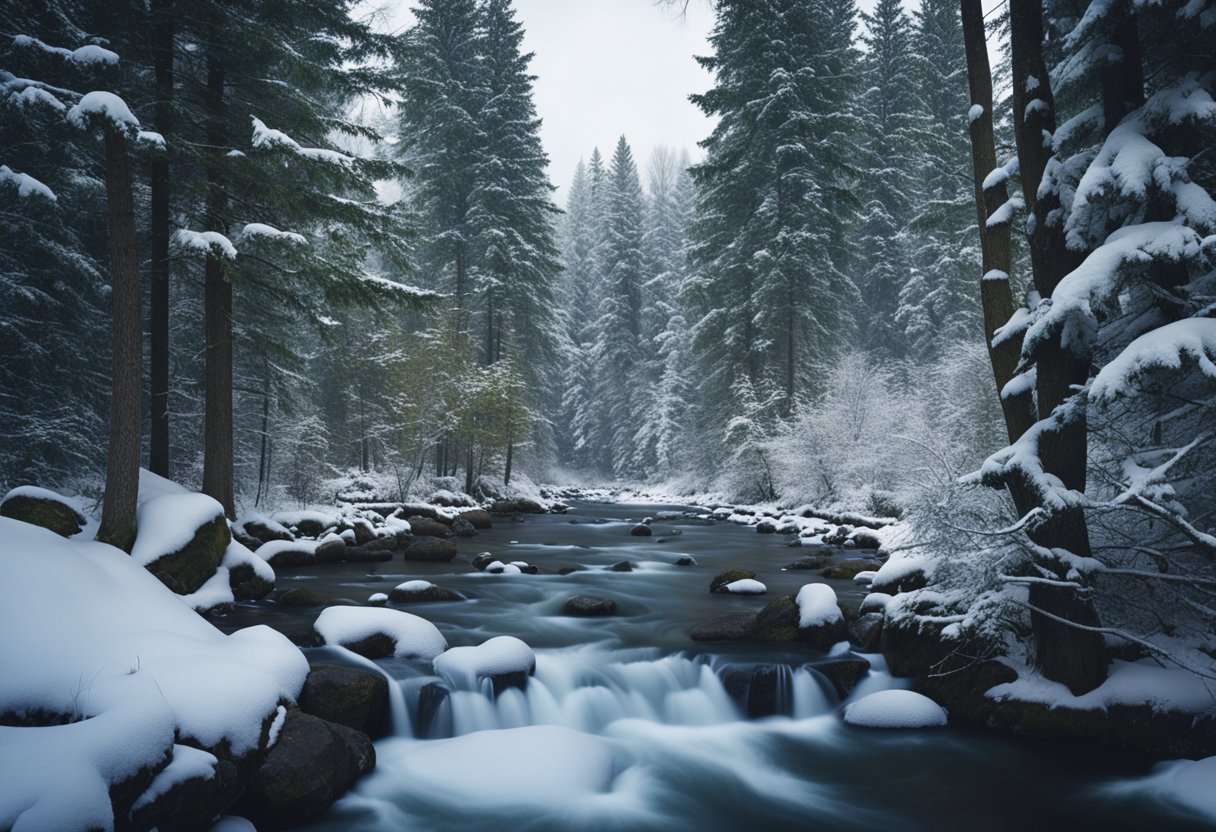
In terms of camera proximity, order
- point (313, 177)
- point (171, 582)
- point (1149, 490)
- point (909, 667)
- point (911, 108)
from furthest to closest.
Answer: point (911, 108)
point (313, 177)
point (171, 582)
point (909, 667)
point (1149, 490)

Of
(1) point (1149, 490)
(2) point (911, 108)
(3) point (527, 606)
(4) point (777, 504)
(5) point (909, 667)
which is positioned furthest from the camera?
(2) point (911, 108)

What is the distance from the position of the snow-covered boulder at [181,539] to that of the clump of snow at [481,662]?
4.41 metres

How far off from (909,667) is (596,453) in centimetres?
4286

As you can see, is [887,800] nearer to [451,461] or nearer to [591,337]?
[451,461]

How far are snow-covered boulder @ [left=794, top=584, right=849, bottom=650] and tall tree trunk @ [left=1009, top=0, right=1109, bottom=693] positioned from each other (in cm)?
240

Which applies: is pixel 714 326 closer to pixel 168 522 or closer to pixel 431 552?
pixel 431 552

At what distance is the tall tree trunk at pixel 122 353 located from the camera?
8.55 m

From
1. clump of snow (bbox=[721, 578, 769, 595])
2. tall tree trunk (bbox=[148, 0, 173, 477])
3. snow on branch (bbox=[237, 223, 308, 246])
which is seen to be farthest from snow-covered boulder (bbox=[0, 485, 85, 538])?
clump of snow (bbox=[721, 578, 769, 595])

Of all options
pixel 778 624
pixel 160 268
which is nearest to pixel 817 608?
pixel 778 624

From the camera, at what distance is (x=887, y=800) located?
17.2 feet

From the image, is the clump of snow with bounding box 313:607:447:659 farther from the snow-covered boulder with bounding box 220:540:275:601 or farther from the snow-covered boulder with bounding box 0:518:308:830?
the snow-covered boulder with bounding box 220:540:275:601

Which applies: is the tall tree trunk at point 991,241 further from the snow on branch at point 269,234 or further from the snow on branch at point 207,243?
the snow on branch at point 207,243

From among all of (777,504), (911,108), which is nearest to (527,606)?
(777,504)

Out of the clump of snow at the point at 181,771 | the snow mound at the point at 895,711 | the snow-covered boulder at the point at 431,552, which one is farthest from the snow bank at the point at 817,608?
the snow-covered boulder at the point at 431,552
